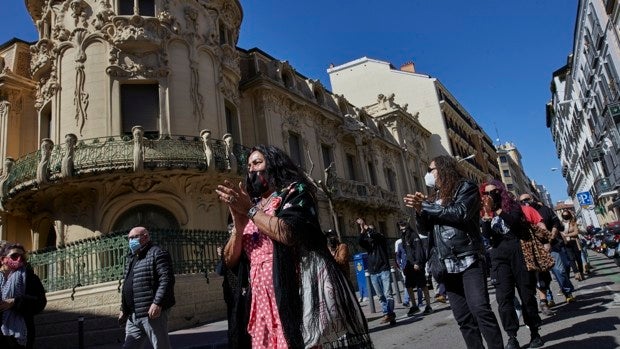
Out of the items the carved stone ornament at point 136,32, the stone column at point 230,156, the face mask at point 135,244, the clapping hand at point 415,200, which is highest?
the carved stone ornament at point 136,32

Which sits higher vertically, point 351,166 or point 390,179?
point 351,166

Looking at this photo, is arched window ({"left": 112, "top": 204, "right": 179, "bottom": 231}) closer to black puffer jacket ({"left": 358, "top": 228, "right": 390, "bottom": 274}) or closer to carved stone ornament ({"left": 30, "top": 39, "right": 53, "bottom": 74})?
carved stone ornament ({"left": 30, "top": 39, "right": 53, "bottom": 74})

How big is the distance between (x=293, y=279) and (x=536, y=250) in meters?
4.84

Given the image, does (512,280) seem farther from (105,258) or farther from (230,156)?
(230,156)

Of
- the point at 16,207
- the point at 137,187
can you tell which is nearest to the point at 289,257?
the point at 137,187

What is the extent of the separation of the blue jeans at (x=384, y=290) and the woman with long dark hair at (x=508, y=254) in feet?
10.7

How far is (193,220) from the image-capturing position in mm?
14617

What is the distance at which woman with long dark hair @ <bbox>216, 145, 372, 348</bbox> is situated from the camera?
93.0 inches

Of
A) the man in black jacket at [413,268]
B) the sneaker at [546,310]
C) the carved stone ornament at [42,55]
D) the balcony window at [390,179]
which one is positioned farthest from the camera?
the balcony window at [390,179]

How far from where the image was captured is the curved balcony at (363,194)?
22906 mm

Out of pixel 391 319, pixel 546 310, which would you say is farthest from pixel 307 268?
pixel 391 319

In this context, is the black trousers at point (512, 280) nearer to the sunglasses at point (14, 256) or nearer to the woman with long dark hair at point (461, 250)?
the woman with long dark hair at point (461, 250)

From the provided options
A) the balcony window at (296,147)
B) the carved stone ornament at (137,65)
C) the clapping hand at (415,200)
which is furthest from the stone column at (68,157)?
the clapping hand at (415,200)

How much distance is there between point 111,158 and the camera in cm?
1335
